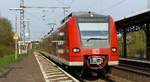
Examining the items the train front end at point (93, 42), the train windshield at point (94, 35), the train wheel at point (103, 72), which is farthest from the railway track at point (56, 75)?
the train windshield at point (94, 35)

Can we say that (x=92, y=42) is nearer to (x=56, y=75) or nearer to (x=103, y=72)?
(x=103, y=72)

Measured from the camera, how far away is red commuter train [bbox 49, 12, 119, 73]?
63.4ft

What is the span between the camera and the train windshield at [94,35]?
19.5 m

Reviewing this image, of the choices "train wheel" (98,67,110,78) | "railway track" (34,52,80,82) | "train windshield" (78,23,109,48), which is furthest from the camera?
"train wheel" (98,67,110,78)

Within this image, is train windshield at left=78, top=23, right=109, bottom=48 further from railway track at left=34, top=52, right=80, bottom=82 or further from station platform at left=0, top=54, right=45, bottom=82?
station platform at left=0, top=54, right=45, bottom=82

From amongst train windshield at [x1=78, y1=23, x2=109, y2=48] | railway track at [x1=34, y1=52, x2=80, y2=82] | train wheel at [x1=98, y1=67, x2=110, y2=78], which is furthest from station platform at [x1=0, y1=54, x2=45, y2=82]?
train wheel at [x1=98, y1=67, x2=110, y2=78]

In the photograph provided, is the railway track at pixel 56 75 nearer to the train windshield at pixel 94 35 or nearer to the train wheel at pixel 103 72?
the train wheel at pixel 103 72

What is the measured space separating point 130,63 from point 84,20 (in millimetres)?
16419

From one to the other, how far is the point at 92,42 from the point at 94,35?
39cm

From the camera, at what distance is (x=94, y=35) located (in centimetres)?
1973

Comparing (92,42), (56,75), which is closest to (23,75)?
(56,75)

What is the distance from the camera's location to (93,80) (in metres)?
20.4

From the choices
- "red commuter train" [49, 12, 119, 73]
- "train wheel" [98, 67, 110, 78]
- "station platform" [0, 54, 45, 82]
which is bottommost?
"station platform" [0, 54, 45, 82]

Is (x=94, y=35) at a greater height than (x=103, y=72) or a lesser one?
greater
